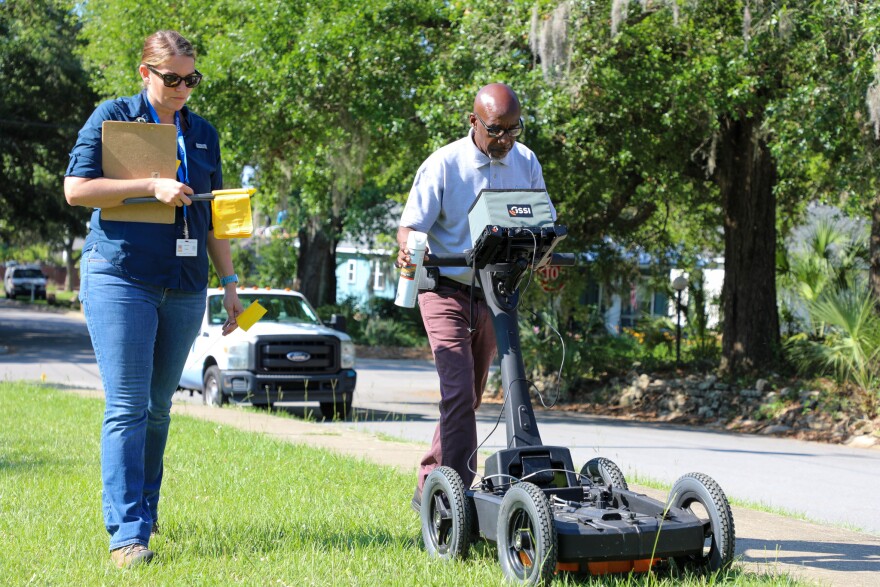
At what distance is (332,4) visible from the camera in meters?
14.8

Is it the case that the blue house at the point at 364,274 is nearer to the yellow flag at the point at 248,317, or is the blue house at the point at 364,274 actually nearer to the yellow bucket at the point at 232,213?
the yellow flag at the point at 248,317

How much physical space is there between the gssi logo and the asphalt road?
3621mm

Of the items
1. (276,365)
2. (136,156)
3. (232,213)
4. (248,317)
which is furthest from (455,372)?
(276,365)

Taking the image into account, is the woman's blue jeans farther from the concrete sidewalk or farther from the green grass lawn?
the concrete sidewalk

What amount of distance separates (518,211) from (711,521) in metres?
1.42

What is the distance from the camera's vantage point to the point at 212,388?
13.7 metres

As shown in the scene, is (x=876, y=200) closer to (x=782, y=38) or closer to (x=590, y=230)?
(x=782, y=38)

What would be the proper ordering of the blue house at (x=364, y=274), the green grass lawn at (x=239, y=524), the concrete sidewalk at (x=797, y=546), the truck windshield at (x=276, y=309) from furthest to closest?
the blue house at (x=364, y=274) → the truck windshield at (x=276, y=309) → the concrete sidewalk at (x=797, y=546) → the green grass lawn at (x=239, y=524)

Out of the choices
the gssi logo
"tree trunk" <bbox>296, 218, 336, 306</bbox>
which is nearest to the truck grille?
the gssi logo

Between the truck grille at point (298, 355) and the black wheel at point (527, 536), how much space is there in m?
9.63

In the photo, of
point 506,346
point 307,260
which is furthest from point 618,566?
→ point 307,260

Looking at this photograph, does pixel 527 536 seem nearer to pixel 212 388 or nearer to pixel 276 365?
pixel 276 365

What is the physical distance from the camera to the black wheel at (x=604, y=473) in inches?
169

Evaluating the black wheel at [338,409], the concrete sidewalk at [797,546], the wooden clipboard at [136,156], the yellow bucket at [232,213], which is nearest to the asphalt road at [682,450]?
the black wheel at [338,409]
